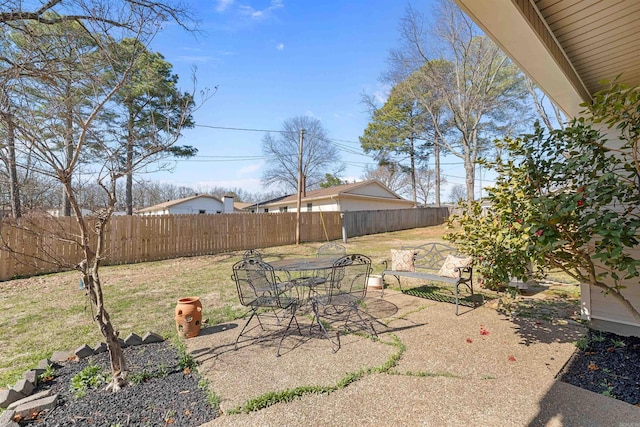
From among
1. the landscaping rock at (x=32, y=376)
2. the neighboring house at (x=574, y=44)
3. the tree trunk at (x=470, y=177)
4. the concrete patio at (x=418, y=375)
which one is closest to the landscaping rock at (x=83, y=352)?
the landscaping rock at (x=32, y=376)

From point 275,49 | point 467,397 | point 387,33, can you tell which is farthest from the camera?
point 387,33

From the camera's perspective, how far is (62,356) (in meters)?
2.84

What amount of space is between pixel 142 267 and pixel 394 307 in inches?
287

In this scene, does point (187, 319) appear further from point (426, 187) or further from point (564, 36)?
point (426, 187)

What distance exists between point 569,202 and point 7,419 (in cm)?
423


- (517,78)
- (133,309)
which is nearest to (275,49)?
(133,309)

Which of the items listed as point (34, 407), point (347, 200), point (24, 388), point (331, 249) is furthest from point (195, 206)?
point (34, 407)

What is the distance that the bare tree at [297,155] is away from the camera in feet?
92.1

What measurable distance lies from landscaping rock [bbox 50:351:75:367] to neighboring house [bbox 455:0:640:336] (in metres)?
4.38

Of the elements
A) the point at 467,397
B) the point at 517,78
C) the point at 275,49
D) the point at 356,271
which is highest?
the point at 517,78

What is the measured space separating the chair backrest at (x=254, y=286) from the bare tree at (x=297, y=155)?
80.4ft

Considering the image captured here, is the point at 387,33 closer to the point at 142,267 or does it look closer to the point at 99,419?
the point at 142,267

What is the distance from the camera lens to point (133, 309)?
15.2ft

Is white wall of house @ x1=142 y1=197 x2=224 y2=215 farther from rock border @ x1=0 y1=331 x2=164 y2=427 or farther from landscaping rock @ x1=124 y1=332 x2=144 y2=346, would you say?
rock border @ x1=0 y1=331 x2=164 y2=427
